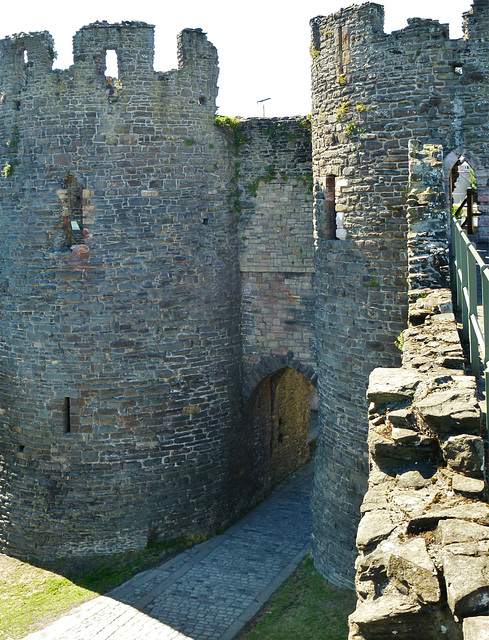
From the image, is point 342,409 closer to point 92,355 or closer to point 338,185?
point 338,185

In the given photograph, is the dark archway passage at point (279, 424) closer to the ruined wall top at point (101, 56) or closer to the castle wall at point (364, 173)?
the castle wall at point (364, 173)

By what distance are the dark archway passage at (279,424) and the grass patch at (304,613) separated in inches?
134

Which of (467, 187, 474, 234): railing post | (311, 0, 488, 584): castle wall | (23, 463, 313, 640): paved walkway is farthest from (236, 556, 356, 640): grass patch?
(467, 187, 474, 234): railing post

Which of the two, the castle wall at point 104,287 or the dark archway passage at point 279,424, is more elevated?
the castle wall at point 104,287

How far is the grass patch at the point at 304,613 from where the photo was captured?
1023 centimetres

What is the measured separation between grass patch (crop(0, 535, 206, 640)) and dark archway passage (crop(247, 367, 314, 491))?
7.58ft

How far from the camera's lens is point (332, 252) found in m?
10.5

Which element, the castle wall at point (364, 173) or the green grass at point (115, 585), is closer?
the castle wall at point (364, 173)

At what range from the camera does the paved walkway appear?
34.7ft

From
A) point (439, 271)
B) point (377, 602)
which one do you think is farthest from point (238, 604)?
point (377, 602)

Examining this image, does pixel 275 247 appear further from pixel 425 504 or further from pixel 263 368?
pixel 425 504

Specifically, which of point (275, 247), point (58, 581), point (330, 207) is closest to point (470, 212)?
point (330, 207)

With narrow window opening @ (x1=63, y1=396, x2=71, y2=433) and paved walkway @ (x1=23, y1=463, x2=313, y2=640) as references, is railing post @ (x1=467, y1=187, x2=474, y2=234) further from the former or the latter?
narrow window opening @ (x1=63, y1=396, x2=71, y2=433)

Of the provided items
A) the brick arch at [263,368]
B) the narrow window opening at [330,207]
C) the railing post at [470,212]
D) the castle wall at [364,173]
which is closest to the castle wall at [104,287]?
the brick arch at [263,368]
